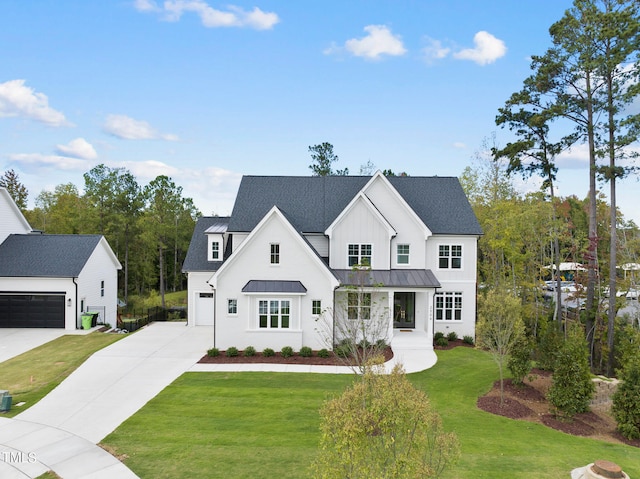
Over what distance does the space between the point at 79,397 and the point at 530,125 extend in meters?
23.9

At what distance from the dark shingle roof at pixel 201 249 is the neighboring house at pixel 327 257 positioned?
0.23 feet

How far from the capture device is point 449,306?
996 inches

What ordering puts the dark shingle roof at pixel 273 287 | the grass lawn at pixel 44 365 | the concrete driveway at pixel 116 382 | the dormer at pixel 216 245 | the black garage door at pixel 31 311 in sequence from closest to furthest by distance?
1. the concrete driveway at pixel 116 382
2. the grass lawn at pixel 44 365
3. the dark shingle roof at pixel 273 287
4. the black garage door at pixel 31 311
5. the dormer at pixel 216 245

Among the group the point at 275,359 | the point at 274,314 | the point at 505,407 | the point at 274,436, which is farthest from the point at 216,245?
the point at 505,407

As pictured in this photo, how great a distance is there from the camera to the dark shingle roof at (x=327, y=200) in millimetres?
25359

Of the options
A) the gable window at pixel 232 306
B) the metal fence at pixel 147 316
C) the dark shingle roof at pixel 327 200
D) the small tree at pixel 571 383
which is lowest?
the metal fence at pixel 147 316

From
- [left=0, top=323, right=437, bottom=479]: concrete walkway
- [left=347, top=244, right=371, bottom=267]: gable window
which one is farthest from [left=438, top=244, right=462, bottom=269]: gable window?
[left=347, top=244, right=371, bottom=267]: gable window

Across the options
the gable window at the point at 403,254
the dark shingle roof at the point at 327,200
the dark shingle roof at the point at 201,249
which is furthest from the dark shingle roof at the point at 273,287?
the dark shingle roof at the point at 201,249

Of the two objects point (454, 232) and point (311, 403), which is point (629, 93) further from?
point (311, 403)

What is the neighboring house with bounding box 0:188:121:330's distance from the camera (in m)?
25.8

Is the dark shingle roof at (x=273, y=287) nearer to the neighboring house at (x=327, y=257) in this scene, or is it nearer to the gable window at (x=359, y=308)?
the neighboring house at (x=327, y=257)

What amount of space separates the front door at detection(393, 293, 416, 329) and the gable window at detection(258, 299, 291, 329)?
24.4 feet

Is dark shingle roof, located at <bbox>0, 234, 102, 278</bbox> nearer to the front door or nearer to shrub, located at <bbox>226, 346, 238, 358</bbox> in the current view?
shrub, located at <bbox>226, 346, 238, 358</bbox>

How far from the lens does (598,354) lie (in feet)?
74.3
